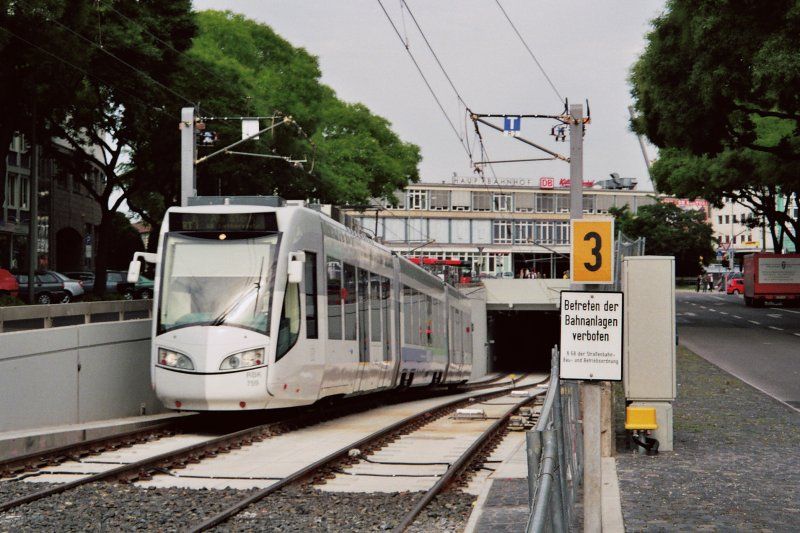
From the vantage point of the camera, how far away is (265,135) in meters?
46.5

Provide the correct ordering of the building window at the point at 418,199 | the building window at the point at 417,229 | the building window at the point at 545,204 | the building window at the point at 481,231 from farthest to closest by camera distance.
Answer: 1. the building window at the point at 545,204
2. the building window at the point at 481,231
3. the building window at the point at 418,199
4. the building window at the point at 417,229

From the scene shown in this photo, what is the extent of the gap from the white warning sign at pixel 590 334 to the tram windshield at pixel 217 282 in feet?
28.1

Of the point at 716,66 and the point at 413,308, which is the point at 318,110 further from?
the point at 413,308

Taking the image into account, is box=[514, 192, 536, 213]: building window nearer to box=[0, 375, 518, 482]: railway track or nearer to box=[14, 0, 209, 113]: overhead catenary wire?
box=[14, 0, 209, 113]: overhead catenary wire

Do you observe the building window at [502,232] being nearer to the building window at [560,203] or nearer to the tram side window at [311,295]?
the building window at [560,203]

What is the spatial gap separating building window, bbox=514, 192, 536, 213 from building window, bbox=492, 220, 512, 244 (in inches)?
89.9

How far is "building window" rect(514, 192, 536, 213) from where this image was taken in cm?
13025

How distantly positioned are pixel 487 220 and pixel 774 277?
64.9m

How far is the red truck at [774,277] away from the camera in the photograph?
63.7 meters

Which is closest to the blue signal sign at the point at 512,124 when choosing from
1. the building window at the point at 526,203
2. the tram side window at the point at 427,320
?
the tram side window at the point at 427,320

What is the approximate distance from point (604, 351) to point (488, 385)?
124ft

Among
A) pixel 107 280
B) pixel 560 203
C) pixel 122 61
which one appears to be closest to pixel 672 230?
pixel 560 203

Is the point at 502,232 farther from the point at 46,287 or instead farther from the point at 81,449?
the point at 81,449

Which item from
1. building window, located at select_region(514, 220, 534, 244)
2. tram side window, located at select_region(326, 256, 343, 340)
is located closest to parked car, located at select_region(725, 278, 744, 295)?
building window, located at select_region(514, 220, 534, 244)
